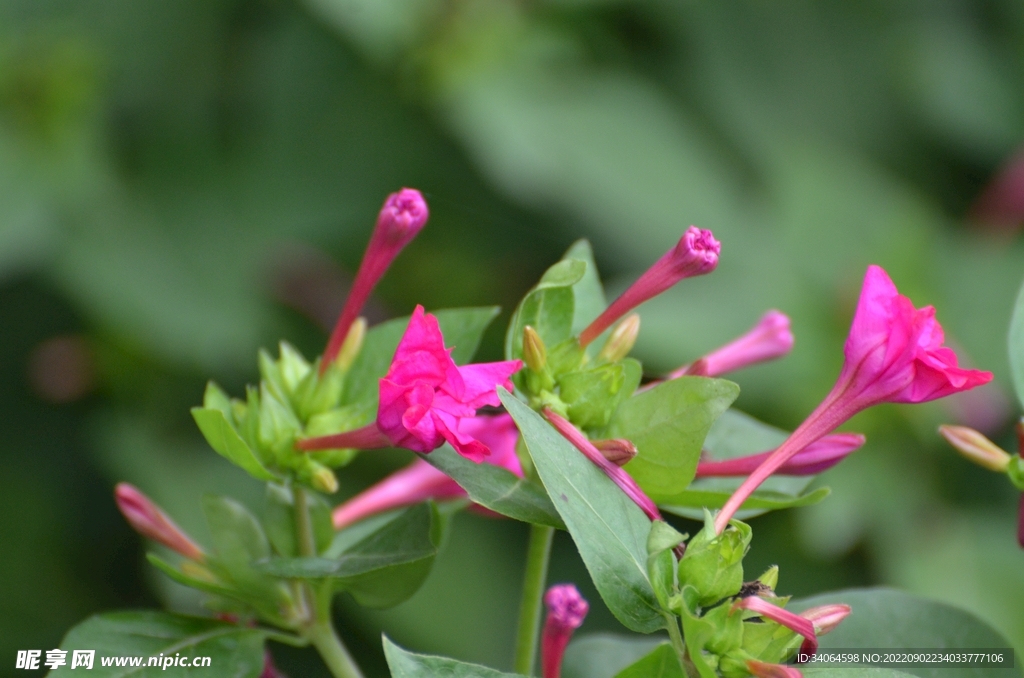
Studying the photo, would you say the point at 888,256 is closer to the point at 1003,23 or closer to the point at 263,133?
the point at 1003,23

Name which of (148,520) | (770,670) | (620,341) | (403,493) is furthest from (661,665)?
(148,520)

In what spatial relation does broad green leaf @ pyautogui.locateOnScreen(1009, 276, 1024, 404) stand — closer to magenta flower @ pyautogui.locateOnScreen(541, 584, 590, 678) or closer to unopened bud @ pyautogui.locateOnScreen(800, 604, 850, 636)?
unopened bud @ pyautogui.locateOnScreen(800, 604, 850, 636)

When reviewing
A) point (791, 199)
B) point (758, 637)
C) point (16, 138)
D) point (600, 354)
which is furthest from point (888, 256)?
point (16, 138)

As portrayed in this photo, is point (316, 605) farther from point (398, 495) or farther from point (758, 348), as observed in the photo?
point (758, 348)

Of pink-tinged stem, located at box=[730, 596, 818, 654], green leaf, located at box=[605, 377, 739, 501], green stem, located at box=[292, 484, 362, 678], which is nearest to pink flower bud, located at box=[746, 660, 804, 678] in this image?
pink-tinged stem, located at box=[730, 596, 818, 654]

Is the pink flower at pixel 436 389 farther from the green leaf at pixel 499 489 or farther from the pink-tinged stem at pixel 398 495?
the pink-tinged stem at pixel 398 495

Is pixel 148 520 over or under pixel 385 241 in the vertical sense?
under

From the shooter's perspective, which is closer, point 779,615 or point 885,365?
point 779,615
